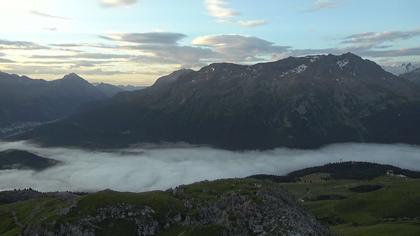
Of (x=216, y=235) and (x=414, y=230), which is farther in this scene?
(x=414, y=230)

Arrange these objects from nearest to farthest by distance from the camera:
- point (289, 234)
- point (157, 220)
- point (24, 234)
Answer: point (289, 234) < point (157, 220) < point (24, 234)

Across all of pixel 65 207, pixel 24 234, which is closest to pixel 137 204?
pixel 65 207

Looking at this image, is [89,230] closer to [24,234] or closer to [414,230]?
[24,234]

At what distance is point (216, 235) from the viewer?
120312mm

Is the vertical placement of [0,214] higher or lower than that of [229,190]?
lower

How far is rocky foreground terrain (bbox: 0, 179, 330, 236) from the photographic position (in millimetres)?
123812

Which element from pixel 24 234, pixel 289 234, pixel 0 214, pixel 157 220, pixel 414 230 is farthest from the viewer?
pixel 0 214

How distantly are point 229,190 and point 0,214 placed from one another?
98.4m

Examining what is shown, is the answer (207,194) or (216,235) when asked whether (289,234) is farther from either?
(207,194)

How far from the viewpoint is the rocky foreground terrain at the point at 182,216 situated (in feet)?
406

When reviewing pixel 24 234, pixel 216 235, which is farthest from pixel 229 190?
pixel 24 234

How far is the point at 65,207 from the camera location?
139 metres

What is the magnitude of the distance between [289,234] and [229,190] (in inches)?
1190

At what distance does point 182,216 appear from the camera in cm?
13050
